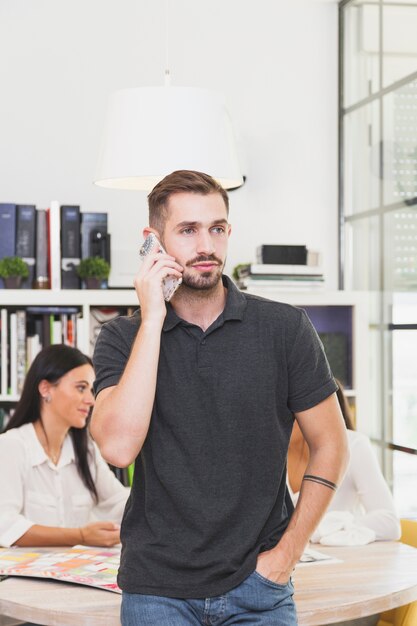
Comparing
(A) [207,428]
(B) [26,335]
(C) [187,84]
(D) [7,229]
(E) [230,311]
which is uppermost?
(C) [187,84]

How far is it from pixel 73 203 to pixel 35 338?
80 centimetres

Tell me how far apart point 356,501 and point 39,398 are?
1.15 meters

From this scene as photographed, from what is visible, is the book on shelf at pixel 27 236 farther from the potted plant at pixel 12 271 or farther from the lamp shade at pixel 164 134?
the lamp shade at pixel 164 134

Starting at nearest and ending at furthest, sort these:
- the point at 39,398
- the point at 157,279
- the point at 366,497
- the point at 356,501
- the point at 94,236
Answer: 1. the point at 157,279
2. the point at 366,497
3. the point at 356,501
4. the point at 39,398
5. the point at 94,236

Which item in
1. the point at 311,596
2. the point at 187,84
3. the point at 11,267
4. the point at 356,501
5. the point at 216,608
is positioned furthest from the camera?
the point at 187,84

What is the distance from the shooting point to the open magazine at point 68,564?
2.20 m

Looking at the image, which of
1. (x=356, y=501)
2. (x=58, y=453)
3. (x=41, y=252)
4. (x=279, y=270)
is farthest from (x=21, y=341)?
(x=356, y=501)

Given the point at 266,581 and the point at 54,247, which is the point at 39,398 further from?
the point at 266,581

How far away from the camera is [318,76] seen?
4.83 meters

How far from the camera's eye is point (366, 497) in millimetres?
2961

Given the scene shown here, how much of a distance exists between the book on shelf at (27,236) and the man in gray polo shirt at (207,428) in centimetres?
220

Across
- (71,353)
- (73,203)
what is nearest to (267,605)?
(71,353)

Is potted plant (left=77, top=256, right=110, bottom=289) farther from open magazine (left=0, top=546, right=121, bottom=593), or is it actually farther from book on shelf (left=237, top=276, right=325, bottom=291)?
open magazine (left=0, top=546, right=121, bottom=593)

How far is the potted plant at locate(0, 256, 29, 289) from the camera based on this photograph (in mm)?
3914
